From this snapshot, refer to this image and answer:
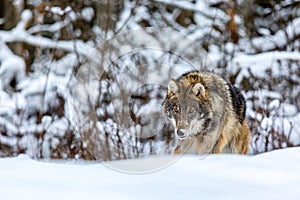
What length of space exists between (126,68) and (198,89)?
240 cm

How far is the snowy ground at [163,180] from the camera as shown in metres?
2.95

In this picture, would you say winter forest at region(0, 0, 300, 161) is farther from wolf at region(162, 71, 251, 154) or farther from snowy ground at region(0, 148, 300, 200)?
snowy ground at region(0, 148, 300, 200)

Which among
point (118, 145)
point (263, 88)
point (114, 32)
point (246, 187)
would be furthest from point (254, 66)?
point (246, 187)

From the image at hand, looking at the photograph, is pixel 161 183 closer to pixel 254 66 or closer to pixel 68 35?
pixel 254 66

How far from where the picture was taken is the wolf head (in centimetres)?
426

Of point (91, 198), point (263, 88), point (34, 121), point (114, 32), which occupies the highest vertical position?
point (114, 32)

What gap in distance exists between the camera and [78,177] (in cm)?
320

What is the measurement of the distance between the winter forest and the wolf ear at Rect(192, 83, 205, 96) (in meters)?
1.00

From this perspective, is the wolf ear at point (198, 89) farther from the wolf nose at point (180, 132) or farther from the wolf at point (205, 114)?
the wolf nose at point (180, 132)

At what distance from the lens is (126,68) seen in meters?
6.62

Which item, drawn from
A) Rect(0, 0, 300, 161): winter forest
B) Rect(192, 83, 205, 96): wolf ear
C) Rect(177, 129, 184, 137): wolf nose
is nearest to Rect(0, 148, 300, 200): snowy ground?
Rect(177, 129, 184, 137): wolf nose

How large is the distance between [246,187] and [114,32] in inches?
239

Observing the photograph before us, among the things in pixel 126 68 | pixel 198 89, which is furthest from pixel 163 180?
pixel 126 68

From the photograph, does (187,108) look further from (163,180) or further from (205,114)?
(163,180)
